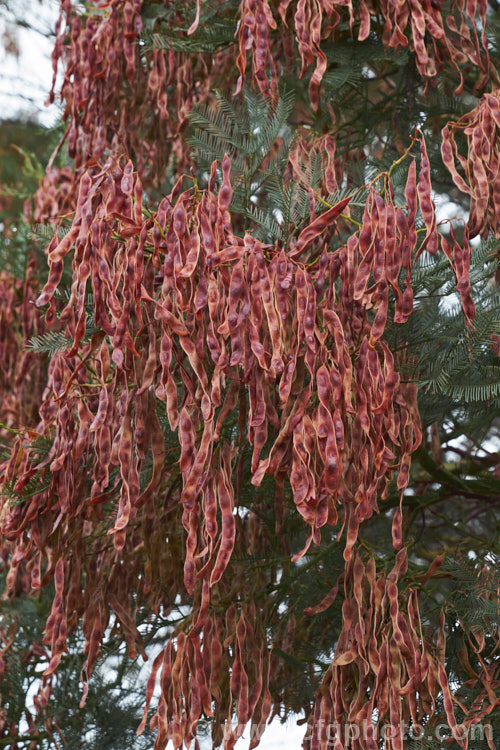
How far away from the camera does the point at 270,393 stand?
2.31 m

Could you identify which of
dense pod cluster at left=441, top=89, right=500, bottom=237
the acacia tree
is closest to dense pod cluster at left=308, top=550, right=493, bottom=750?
the acacia tree

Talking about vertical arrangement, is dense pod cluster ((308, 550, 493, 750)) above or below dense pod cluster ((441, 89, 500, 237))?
below

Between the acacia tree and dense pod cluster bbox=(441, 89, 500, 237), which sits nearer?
the acacia tree

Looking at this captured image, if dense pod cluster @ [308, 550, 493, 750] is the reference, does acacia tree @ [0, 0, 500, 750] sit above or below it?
above

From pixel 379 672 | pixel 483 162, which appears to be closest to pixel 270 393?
pixel 379 672

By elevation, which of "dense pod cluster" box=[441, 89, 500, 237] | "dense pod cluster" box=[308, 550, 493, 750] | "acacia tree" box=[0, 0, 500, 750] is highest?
"dense pod cluster" box=[441, 89, 500, 237]

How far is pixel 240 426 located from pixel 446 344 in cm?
66

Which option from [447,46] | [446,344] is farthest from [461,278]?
[447,46]

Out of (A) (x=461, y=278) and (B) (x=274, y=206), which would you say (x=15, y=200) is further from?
(A) (x=461, y=278)

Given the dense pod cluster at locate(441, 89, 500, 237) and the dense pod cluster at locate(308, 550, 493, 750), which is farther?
the dense pod cluster at locate(441, 89, 500, 237)

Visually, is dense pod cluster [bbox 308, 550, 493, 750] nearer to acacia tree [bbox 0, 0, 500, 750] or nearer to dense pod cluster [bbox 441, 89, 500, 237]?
acacia tree [bbox 0, 0, 500, 750]

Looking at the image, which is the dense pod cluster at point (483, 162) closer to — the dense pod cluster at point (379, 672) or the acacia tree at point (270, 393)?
the acacia tree at point (270, 393)

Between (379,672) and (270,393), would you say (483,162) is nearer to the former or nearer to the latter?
(270,393)

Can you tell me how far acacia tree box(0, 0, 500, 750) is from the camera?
208 centimetres
